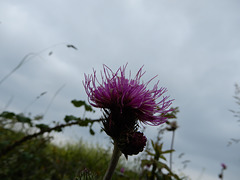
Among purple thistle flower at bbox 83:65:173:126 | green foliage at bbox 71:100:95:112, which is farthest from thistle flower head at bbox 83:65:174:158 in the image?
green foliage at bbox 71:100:95:112

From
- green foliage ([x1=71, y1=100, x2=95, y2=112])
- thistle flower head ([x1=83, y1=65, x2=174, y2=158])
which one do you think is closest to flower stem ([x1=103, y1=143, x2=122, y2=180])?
thistle flower head ([x1=83, y1=65, x2=174, y2=158])

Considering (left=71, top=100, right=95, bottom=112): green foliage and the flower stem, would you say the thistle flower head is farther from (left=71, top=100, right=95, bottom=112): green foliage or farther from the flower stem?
(left=71, top=100, right=95, bottom=112): green foliage

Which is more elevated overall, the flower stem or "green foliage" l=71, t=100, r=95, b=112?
"green foliage" l=71, t=100, r=95, b=112

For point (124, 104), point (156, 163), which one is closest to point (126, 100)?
point (124, 104)

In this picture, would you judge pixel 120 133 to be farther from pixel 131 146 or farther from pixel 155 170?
pixel 155 170

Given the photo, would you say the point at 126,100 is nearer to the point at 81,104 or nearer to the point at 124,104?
the point at 124,104

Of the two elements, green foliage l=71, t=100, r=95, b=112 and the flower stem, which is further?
green foliage l=71, t=100, r=95, b=112

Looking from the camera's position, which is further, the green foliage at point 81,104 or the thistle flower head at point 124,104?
the green foliage at point 81,104

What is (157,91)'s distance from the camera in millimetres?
2189

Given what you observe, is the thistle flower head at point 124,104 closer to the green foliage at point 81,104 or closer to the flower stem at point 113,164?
the flower stem at point 113,164

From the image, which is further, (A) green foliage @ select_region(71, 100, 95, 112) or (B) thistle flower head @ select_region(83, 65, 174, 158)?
(A) green foliage @ select_region(71, 100, 95, 112)

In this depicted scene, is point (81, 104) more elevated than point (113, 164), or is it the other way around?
point (81, 104)

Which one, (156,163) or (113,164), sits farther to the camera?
(156,163)

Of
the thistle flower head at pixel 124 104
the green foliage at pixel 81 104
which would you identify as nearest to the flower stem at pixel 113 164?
the thistle flower head at pixel 124 104
